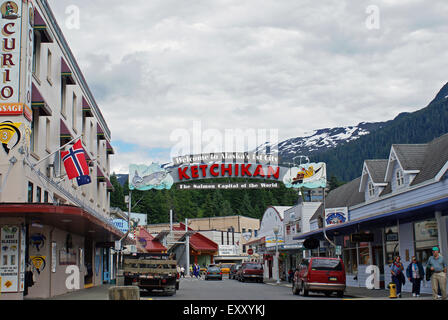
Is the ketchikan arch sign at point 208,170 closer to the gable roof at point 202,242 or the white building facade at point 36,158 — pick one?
the gable roof at point 202,242

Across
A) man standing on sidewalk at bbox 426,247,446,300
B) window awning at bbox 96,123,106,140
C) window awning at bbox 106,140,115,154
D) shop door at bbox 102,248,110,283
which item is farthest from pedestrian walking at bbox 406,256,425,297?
window awning at bbox 106,140,115,154

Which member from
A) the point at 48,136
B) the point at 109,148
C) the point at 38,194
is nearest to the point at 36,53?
the point at 48,136

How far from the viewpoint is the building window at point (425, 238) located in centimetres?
2567

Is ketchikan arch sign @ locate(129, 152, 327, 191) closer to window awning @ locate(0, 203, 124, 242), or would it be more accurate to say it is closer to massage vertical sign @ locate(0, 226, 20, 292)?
window awning @ locate(0, 203, 124, 242)

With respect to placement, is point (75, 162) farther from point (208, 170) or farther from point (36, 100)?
point (208, 170)

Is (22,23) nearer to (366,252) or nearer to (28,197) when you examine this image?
(28,197)

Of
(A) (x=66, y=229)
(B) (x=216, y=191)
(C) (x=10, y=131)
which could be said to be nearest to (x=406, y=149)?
(A) (x=66, y=229)

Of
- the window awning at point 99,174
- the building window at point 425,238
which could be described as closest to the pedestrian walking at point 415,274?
the building window at point 425,238

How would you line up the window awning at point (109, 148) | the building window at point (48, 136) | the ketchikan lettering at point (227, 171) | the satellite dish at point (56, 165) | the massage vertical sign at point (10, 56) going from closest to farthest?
the massage vertical sign at point (10, 56) < the building window at point (48, 136) < the satellite dish at point (56, 165) < the window awning at point (109, 148) < the ketchikan lettering at point (227, 171)

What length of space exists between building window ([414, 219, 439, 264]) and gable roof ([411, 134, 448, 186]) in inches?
92.9

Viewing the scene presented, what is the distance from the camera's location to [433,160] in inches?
1154

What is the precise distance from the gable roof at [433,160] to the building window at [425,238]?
2.36 metres

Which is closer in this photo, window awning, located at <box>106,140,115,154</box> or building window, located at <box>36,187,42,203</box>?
building window, located at <box>36,187,42,203</box>

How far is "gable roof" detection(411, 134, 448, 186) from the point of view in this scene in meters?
27.7
